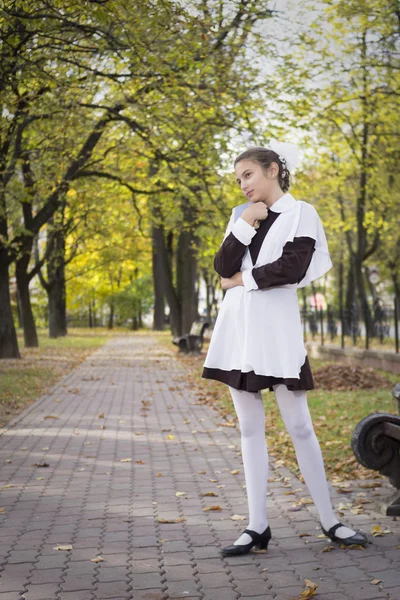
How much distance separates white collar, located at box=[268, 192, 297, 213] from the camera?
4.62 m

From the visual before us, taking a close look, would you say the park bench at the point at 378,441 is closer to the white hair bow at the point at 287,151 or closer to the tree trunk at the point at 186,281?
the white hair bow at the point at 287,151

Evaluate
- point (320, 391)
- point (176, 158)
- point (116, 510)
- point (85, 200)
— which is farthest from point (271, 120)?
point (116, 510)

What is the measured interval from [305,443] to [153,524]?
138 centimetres

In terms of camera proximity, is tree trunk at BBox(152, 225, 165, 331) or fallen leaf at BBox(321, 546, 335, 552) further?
tree trunk at BBox(152, 225, 165, 331)

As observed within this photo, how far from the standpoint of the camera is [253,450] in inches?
182

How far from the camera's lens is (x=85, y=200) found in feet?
81.0

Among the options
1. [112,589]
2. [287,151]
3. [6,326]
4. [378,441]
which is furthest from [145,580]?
[6,326]

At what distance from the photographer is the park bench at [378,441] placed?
17.2 ft

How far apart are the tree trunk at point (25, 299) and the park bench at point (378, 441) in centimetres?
2136

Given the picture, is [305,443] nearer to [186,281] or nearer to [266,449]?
[266,449]

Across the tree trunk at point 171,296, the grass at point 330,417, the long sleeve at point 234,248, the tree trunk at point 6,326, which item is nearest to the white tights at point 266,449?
the long sleeve at point 234,248

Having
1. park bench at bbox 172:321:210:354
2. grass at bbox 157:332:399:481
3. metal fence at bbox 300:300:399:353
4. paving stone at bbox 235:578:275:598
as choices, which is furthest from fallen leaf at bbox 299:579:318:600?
park bench at bbox 172:321:210:354

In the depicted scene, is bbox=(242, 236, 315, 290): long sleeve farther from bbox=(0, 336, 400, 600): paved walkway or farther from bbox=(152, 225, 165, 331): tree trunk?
bbox=(152, 225, 165, 331): tree trunk

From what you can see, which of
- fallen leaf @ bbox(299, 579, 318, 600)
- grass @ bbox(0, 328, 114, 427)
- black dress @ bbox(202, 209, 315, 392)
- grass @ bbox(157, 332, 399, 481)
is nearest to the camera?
fallen leaf @ bbox(299, 579, 318, 600)
